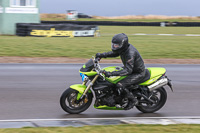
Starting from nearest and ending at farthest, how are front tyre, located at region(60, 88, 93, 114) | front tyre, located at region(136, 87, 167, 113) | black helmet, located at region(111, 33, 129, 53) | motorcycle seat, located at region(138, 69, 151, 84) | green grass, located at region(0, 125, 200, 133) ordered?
green grass, located at region(0, 125, 200, 133)
black helmet, located at region(111, 33, 129, 53)
front tyre, located at region(60, 88, 93, 114)
motorcycle seat, located at region(138, 69, 151, 84)
front tyre, located at region(136, 87, 167, 113)

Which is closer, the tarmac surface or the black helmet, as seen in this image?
the black helmet

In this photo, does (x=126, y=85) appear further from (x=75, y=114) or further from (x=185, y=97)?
(x=185, y=97)

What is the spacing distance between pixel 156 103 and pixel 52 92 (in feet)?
10.3

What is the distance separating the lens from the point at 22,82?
441 inches

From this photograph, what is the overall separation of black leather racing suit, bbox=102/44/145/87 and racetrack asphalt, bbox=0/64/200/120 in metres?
0.74

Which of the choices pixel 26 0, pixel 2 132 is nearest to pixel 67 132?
pixel 2 132

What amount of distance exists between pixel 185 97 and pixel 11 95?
4297 millimetres

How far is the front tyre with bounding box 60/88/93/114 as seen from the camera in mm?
7129

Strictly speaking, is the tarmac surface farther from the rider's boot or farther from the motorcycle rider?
the motorcycle rider

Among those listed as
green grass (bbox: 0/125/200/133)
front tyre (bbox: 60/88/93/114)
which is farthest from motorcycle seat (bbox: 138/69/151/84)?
green grass (bbox: 0/125/200/133)

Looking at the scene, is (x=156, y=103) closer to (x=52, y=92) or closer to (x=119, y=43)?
(x=119, y=43)

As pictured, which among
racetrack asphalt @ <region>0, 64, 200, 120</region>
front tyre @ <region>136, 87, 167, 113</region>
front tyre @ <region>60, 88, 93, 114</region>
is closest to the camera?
front tyre @ <region>60, 88, 93, 114</region>

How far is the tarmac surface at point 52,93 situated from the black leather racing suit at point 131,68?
718mm

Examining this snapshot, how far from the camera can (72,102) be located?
7223 millimetres
